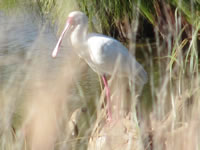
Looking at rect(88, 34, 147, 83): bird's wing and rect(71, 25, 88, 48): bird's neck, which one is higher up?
rect(71, 25, 88, 48): bird's neck

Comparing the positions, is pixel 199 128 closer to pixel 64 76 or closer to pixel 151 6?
pixel 64 76

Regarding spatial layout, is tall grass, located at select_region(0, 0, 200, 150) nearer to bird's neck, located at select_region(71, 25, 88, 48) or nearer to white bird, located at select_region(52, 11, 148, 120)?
white bird, located at select_region(52, 11, 148, 120)

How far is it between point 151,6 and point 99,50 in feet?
6.25

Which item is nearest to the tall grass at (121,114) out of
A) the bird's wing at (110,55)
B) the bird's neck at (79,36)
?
the bird's wing at (110,55)

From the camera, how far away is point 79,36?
10.5ft

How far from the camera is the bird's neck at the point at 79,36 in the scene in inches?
125

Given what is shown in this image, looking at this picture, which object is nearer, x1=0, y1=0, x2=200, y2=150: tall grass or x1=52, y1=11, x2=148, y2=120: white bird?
x1=0, y1=0, x2=200, y2=150: tall grass

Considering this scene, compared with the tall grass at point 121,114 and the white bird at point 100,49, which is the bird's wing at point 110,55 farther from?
the tall grass at point 121,114

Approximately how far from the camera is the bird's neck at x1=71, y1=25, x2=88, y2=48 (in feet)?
10.4

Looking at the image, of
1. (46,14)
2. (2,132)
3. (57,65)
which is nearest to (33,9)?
(46,14)

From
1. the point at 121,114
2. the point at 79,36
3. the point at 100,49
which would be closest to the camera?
the point at 121,114

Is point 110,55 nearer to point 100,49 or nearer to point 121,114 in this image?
point 100,49

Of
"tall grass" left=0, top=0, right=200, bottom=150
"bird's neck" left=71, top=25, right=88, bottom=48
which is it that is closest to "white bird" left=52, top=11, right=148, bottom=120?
"bird's neck" left=71, top=25, right=88, bottom=48

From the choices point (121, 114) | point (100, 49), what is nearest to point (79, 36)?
point (100, 49)
